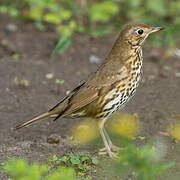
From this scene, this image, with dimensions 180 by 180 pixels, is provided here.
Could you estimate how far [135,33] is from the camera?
4.41m

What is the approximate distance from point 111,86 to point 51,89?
136cm

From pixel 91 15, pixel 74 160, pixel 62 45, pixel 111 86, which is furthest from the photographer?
pixel 91 15

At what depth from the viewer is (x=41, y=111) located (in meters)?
5.09

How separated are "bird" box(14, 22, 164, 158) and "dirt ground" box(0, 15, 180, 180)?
29 cm

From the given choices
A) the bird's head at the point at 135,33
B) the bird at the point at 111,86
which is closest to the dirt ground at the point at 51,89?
the bird at the point at 111,86

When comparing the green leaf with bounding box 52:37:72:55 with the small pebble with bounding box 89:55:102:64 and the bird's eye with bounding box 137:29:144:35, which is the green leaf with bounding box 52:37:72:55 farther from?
the bird's eye with bounding box 137:29:144:35

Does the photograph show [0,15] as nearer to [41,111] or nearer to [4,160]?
[41,111]

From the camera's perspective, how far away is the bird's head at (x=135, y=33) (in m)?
4.40

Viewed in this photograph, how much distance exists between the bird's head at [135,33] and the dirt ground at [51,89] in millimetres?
883

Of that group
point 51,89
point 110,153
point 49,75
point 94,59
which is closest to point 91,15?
point 94,59

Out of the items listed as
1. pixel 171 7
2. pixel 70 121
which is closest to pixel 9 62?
pixel 70 121

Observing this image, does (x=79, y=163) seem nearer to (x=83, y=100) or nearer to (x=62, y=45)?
(x=83, y=100)

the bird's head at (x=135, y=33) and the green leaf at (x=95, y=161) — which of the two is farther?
the bird's head at (x=135, y=33)

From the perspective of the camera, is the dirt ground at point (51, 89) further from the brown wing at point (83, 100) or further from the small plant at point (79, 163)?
the brown wing at point (83, 100)
